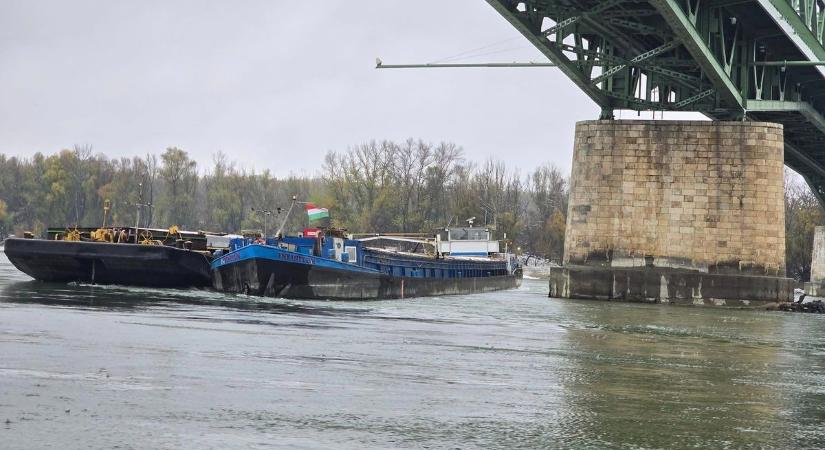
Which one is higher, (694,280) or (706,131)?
(706,131)

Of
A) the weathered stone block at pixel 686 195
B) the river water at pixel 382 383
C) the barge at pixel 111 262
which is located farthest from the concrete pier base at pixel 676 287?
the barge at pixel 111 262

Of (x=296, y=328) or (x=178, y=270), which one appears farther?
(x=178, y=270)

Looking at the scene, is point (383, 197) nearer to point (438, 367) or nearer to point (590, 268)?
point (590, 268)

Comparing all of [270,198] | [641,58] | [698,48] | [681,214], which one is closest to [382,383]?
[698,48]

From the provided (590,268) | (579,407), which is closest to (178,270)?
(590,268)

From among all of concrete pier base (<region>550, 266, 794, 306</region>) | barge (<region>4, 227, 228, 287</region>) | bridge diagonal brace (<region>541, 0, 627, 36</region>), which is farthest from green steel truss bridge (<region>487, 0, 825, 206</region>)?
barge (<region>4, 227, 228, 287</region>)

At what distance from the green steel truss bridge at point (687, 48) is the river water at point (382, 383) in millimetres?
11748

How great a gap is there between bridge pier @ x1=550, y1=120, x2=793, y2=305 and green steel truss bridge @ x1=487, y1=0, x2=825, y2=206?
54.5 inches

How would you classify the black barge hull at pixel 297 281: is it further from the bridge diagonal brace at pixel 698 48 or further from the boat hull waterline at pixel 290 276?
the bridge diagonal brace at pixel 698 48

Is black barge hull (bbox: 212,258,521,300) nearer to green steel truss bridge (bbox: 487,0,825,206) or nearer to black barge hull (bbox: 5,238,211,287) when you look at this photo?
black barge hull (bbox: 5,238,211,287)

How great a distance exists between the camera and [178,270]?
126 ft

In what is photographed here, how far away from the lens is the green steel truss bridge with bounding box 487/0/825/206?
3403 cm

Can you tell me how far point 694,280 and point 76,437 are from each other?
31.9m

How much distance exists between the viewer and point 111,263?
1480 inches
